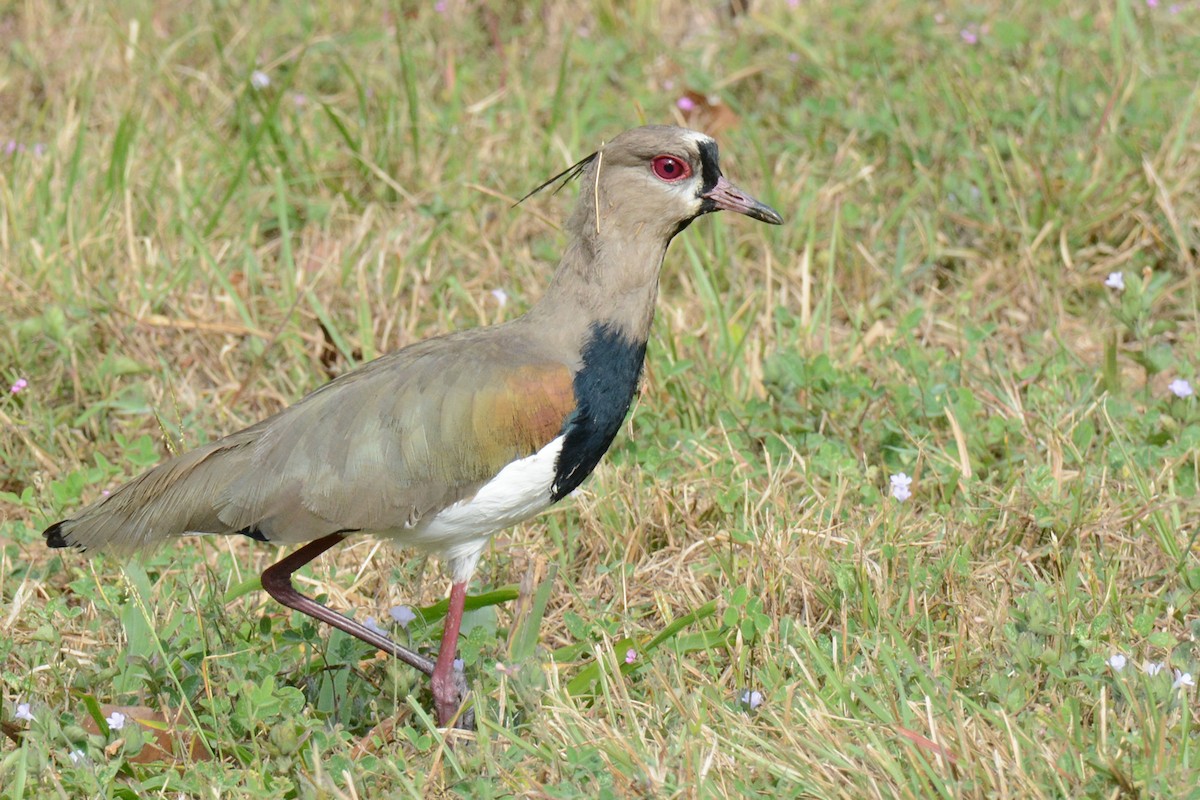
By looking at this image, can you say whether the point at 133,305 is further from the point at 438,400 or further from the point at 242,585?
the point at 438,400

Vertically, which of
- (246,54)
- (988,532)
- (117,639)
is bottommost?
(988,532)

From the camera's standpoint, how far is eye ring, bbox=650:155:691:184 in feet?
12.7

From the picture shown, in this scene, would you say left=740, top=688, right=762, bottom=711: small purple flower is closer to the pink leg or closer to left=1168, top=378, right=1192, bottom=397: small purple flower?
the pink leg

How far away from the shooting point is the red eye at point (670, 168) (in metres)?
Answer: 3.86

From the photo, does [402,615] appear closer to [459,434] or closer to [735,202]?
[459,434]

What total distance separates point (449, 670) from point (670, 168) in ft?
4.54

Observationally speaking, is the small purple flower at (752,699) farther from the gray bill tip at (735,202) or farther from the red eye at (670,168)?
the red eye at (670,168)

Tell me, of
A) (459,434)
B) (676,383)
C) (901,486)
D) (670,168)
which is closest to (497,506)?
(459,434)

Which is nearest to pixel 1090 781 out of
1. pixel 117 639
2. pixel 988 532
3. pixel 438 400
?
pixel 988 532

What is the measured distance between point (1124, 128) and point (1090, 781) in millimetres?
3685

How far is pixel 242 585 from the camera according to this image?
403cm

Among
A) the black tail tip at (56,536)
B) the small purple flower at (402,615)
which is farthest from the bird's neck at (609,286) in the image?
the black tail tip at (56,536)

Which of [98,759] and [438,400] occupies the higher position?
[438,400]

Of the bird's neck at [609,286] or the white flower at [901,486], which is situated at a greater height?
the bird's neck at [609,286]
